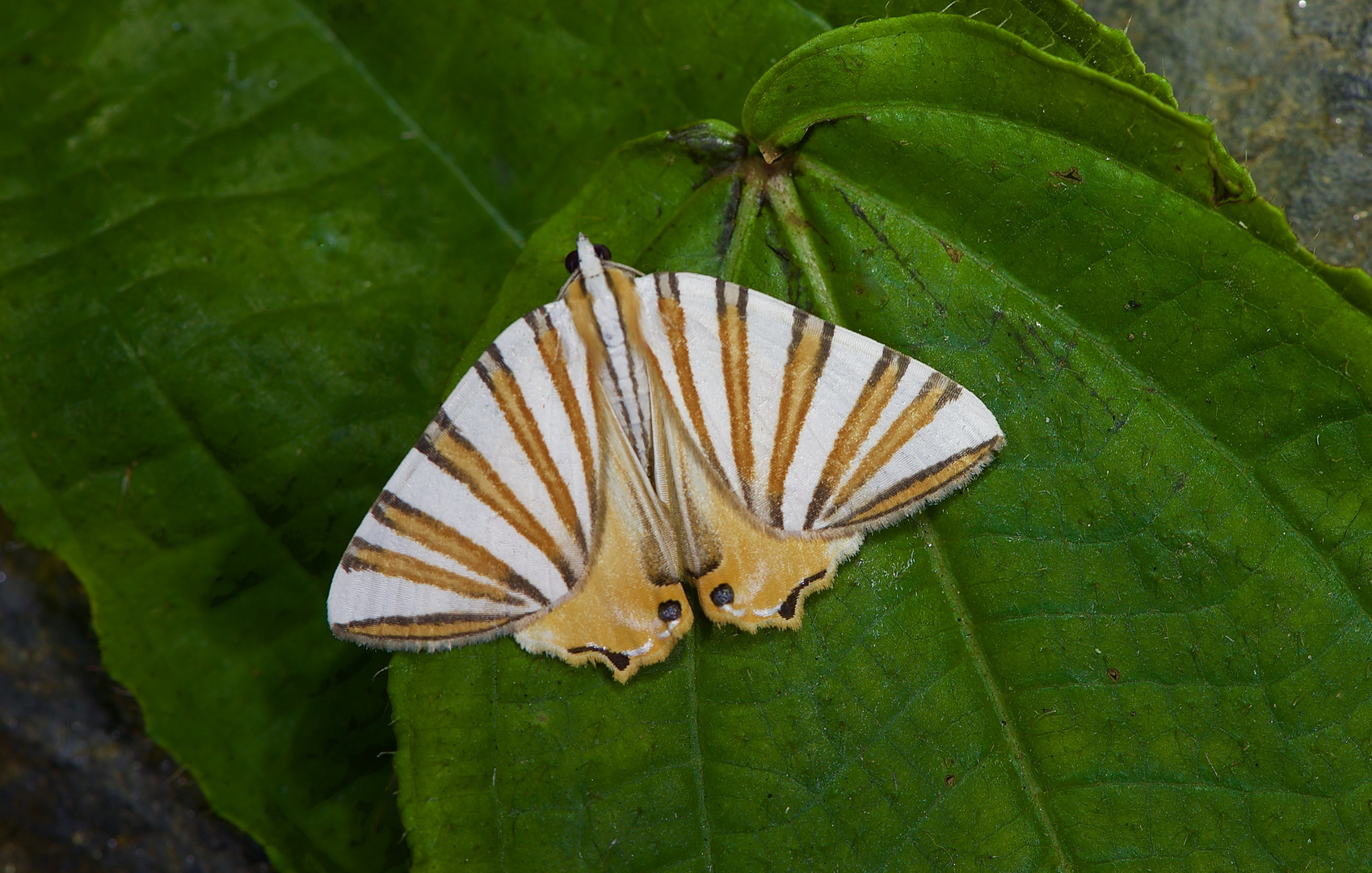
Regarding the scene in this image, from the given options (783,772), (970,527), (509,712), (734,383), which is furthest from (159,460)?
(970,527)

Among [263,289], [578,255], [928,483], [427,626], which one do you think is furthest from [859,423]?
[263,289]

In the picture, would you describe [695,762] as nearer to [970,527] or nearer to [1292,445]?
[970,527]

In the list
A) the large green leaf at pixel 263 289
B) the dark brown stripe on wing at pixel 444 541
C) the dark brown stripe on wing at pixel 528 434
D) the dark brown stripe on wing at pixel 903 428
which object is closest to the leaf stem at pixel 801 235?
the dark brown stripe on wing at pixel 903 428

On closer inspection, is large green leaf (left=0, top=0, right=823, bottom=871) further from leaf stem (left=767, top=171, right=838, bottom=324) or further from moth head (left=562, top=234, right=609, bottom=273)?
moth head (left=562, top=234, right=609, bottom=273)

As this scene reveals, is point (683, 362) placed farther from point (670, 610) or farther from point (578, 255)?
point (670, 610)

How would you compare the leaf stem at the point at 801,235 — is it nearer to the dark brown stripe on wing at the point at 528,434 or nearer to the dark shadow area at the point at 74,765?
the dark brown stripe on wing at the point at 528,434

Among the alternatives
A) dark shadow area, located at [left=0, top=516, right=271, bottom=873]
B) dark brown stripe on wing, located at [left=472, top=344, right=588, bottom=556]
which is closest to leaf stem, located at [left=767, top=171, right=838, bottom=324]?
dark brown stripe on wing, located at [left=472, top=344, right=588, bottom=556]
